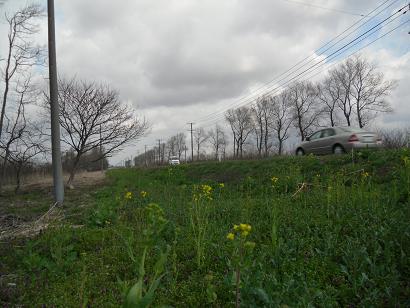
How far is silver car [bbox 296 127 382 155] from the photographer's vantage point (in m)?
12.9

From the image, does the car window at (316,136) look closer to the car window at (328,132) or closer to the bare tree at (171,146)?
the car window at (328,132)

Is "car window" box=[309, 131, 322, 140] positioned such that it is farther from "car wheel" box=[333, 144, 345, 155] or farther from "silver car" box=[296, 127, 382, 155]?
"car wheel" box=[333, 144, 345, 155]

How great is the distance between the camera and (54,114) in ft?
34.4

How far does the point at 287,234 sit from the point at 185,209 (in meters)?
2.72

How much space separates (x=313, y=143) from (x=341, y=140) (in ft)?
6.71

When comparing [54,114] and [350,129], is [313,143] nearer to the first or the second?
[350,129]

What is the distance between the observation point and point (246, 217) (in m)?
5.18

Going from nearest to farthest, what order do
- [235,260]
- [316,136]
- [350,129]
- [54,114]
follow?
[235,260] → [54,114] → [350,129] → [316,136]

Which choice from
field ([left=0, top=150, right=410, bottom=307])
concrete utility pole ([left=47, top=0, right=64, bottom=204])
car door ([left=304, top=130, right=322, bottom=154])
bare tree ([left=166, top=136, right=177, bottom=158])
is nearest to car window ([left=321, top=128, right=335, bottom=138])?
car door ([left=304, top=130, right=322, bottom=154])

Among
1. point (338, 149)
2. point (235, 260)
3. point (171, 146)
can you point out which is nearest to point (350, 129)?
point (338, 149)

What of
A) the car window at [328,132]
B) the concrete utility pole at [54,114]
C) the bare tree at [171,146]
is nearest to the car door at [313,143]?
the car window at [328,132]

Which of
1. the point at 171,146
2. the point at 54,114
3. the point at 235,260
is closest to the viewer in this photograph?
the point at 235,260

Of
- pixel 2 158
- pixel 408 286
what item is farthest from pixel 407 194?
pixel 2 158

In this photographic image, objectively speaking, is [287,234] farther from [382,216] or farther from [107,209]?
[107,209]
